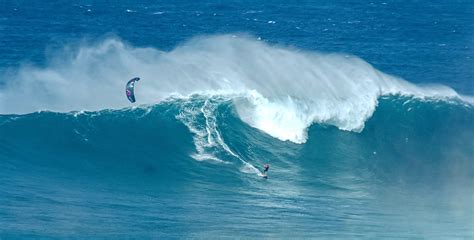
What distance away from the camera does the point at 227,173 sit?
37969 mm

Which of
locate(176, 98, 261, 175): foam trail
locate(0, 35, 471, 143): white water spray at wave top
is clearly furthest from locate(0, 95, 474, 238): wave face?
locate(0, 35, 471, 143): white water spray at wave top

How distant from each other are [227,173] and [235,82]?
5.91m

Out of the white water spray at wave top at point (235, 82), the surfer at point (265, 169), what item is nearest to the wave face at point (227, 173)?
the surfer at point (265, 169)

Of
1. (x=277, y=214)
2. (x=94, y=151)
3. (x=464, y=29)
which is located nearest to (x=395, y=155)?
(x=277, y=214)

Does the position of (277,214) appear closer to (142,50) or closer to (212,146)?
(212,146)

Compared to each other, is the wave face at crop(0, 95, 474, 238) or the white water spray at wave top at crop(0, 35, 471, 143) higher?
the white water spray at wave top at crop(0, 35, 471, 143)

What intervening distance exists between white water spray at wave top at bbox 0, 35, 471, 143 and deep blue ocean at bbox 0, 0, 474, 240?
75mm

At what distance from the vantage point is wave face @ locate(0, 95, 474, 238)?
3344 centimetres

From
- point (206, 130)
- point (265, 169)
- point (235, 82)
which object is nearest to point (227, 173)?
point (265, 169)

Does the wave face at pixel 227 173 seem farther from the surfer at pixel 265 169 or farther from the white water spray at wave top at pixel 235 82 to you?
the white water spray at wave top at pixel 235 82

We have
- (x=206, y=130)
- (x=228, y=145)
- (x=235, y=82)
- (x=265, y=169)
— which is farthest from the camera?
(x=235, y=82)

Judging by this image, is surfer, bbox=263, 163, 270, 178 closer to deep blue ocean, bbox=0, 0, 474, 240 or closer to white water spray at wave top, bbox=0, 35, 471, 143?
deep blue ocean, bbox=0, 0, 474, 240

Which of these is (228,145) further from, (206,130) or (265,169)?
(265,169)

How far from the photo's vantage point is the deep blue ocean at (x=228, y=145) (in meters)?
33.8
